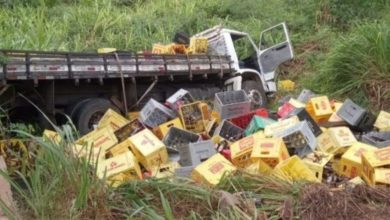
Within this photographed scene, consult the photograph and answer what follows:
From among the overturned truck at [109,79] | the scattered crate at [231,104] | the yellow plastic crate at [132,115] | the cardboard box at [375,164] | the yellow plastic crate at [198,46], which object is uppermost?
the yellow plastic crate at [198,46]

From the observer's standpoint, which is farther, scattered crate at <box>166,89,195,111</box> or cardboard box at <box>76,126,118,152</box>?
scattered crate at <box>166,89,195,111</box>

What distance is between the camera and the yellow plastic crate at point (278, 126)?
6.32 metres

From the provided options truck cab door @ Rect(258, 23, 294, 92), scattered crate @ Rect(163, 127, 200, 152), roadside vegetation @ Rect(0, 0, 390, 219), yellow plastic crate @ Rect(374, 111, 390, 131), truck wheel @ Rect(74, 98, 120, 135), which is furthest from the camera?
truck cab door @ Rect(258, 23, 294, 92)

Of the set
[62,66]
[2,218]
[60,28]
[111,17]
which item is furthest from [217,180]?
[111,17]

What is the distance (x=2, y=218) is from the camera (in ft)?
12.9

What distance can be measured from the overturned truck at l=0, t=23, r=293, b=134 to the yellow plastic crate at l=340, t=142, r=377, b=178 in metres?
3.30

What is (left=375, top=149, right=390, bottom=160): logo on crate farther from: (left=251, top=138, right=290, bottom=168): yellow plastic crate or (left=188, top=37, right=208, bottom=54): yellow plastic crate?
(left=188, top=37, right=208, bottom=54): yellow plastic crate

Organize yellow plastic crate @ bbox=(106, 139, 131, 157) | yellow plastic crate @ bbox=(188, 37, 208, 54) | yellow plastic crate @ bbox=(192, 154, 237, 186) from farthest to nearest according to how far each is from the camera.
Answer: yellow plastic crate @ bbox=(188, 37, 208, 54) → yellow plastic crate @ bbox=(106, 139, 131, 157) → yellow plastic crate @ bbox=(192, 154, 237, 186)

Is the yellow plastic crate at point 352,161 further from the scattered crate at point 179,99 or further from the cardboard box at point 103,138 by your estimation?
the scattered crate at point 179,99

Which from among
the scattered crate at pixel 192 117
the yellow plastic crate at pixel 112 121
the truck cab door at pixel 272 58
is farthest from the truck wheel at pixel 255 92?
the yellow plastic crate at pixel 112 121

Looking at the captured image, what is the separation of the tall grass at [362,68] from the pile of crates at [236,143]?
111 cm

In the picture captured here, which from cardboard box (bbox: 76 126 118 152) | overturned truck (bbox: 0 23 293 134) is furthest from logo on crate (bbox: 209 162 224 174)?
overturned truck (bbox: 0 23 293 134)

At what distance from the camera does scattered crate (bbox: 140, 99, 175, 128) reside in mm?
7535

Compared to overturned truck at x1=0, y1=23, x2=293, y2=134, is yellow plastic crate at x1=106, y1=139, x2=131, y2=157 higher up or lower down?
lower down
